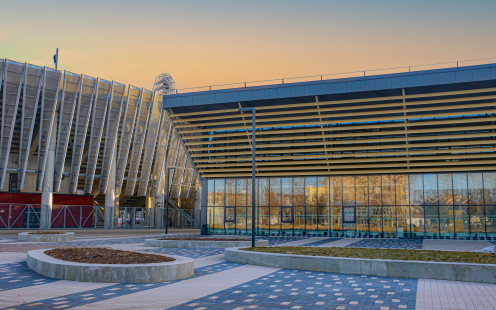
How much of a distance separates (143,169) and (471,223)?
119 ft

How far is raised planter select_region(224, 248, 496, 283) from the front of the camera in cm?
1187

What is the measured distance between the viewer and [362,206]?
3466 cm

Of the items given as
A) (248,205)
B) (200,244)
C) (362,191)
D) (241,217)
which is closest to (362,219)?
(362,191)

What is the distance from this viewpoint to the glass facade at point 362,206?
32156mm

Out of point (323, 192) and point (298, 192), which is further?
point (298, 192)

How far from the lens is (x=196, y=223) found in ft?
209

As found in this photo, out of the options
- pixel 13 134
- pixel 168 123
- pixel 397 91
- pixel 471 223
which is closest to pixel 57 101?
pixel 13 134

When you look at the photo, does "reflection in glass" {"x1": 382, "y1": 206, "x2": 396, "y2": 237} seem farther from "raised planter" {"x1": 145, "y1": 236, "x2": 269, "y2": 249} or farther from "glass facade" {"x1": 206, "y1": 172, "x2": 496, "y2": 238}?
"raised planter" {"x1": 145, "y1": 236, "x2": 269, "y2": 249}

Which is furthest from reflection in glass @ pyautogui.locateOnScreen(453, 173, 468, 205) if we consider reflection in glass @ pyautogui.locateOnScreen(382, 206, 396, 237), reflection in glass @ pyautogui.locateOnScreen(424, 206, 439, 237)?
reflection in glass @ pyautogui.locateOnScreen(382, 206, 396, 237)

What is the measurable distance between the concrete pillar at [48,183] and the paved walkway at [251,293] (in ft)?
105

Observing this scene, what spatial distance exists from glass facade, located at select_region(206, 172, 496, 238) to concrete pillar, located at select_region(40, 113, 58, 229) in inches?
658

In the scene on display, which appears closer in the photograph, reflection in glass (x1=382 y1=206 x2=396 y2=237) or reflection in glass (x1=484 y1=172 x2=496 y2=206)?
reflection in glass (x1=484 y1=172 x2=496 y2=206)

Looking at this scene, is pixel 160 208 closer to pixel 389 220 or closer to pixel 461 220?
pixel 389 220

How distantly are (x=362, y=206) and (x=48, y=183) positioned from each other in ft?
100
